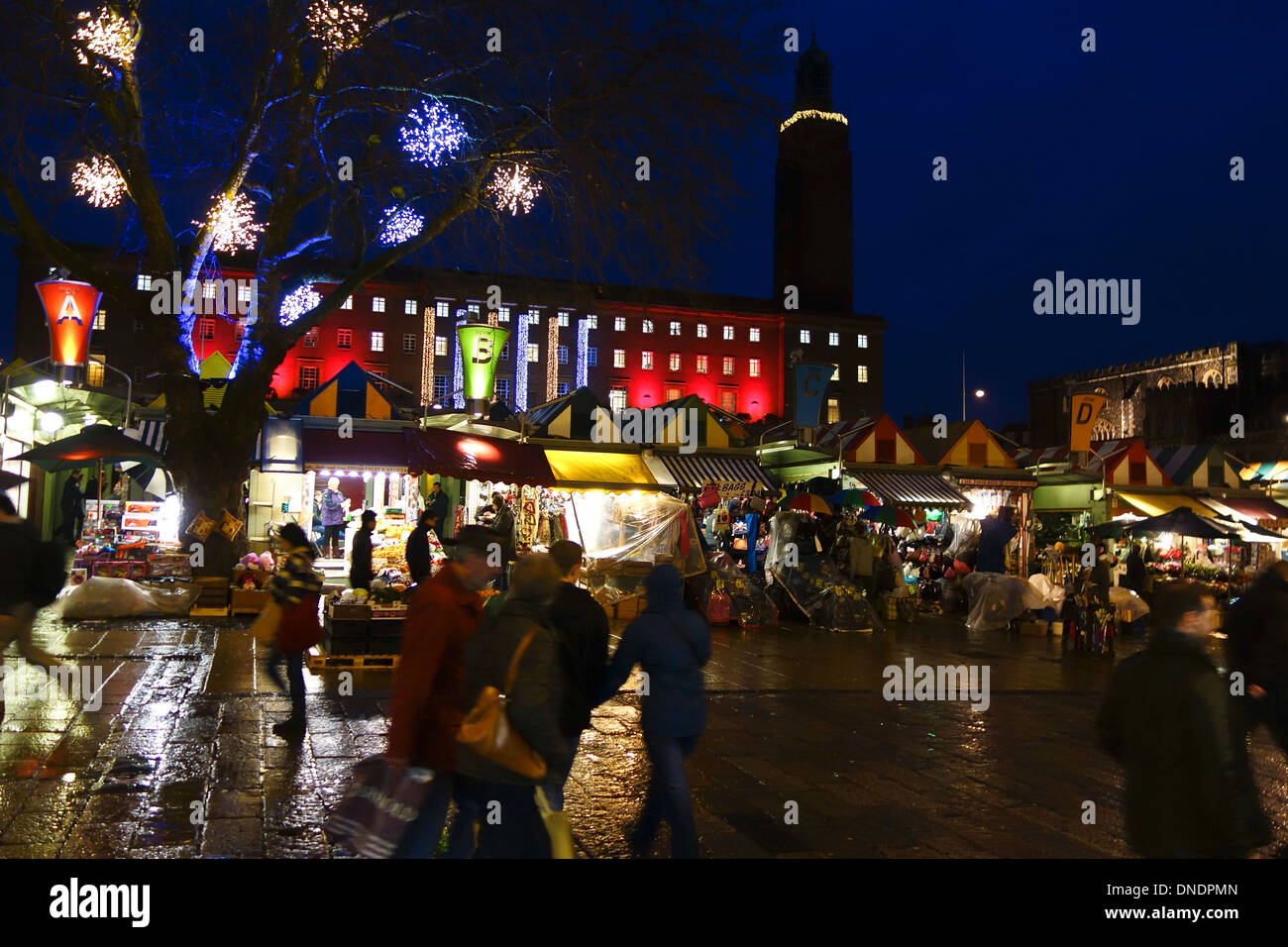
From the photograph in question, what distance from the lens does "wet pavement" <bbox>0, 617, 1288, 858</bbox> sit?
17.7ft

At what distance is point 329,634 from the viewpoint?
1085cm

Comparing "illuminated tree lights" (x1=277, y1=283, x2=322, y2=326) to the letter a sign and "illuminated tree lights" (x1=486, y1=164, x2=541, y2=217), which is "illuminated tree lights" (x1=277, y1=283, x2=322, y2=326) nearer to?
"illuminated tree lights" (x1=486, y1=164, x2=541, y2=217)

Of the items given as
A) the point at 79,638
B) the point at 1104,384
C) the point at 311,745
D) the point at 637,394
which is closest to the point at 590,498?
the point at 79,638

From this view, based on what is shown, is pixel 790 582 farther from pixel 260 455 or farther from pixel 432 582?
pixel 432 582

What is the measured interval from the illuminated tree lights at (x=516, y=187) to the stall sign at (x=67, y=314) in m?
7.01

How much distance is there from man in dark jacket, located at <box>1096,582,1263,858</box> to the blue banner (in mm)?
17278

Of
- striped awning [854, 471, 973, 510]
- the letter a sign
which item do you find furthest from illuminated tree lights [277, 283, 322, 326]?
the letter a sign

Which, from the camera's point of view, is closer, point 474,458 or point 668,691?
point 668,691

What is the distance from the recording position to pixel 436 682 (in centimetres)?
395

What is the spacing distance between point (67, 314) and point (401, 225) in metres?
5.71

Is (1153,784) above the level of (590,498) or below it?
below

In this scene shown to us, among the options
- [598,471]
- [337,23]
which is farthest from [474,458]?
[337,23]

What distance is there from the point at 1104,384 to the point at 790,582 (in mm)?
57448

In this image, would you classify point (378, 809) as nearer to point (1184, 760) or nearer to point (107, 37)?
point (1184, 760)
